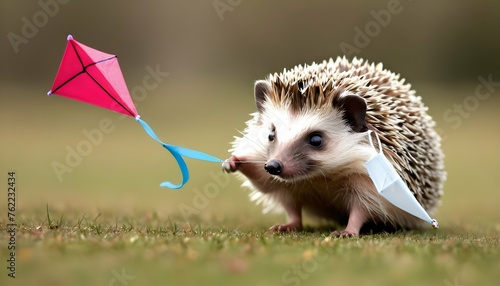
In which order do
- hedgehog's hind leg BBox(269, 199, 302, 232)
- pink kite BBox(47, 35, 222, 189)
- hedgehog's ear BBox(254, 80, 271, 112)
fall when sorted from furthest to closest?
hedgehog's hind leg BBox(269, 199, 302, 232), hedgehog's ear BBox(254, 80, 271, 112), pink kite BBox(47, 35, 222, 189)

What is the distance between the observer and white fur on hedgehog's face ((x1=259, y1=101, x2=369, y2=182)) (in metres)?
5.59

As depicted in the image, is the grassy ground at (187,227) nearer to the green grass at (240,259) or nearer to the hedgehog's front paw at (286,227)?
the green grass at (240,259)

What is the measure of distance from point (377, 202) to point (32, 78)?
66.2 ft

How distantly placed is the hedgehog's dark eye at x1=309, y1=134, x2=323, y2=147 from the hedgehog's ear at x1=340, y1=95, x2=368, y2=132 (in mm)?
305

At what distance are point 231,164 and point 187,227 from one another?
0.67 meters

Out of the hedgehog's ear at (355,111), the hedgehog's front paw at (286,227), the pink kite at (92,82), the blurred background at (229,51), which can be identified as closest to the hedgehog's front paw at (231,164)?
the pink kite at (92,82)

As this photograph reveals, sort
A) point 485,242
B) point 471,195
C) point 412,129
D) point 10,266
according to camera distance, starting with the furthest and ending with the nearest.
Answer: point 471,195 → point 412,129 → point 485,242 → point 10,266

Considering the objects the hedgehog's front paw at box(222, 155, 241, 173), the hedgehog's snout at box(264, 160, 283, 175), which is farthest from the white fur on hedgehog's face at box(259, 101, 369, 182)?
the hedgehog's front paw at box(222, 155, 241, 173)

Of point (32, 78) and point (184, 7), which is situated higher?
point (184, 7)

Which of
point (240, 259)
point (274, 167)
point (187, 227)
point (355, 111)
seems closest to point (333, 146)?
point (355, 111)

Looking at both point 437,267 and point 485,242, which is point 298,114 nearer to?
point 485,242

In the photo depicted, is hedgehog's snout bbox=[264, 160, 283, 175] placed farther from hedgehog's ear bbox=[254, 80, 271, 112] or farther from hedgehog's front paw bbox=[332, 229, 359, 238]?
hedgehog's ear bbox=[254, 80, 271, 112]

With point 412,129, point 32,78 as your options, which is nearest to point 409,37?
point 32,78

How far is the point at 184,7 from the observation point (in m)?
24.4
